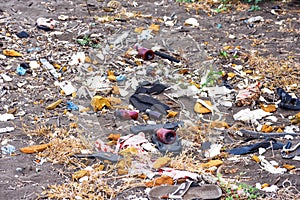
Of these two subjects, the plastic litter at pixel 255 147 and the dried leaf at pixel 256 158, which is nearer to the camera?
the dried leaf at pixel 256 158

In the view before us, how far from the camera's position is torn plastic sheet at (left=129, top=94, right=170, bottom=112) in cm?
389

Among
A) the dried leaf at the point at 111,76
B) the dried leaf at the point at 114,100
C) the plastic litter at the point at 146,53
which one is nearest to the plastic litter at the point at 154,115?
the dried leaf at the point at 114,100

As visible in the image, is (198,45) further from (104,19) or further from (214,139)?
(214,139)

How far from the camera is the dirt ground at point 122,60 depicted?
3.04 meters

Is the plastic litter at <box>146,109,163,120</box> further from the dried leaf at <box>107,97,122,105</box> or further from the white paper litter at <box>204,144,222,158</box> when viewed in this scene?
the white paper litter at <box>204,144,222,158</box>

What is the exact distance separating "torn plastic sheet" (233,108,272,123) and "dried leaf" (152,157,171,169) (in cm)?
85

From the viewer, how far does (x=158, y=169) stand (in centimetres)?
304

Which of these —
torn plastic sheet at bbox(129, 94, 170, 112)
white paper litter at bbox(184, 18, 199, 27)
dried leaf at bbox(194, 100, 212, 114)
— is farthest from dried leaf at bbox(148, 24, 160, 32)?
dried leaf at bbox(194, 100, 212, 114)

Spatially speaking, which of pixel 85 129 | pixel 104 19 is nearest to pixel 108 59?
pixel 104 19

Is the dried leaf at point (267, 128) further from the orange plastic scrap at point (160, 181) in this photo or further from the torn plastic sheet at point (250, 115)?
the orange plastic scrap at point (160, 181)

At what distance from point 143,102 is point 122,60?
754mm

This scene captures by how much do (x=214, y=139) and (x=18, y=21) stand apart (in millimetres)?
2507

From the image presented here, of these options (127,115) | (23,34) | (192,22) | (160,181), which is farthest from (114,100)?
(192,22)

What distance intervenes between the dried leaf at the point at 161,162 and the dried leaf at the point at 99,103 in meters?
0.83
